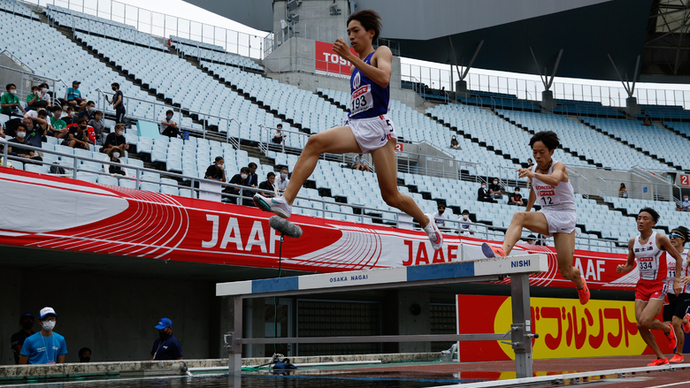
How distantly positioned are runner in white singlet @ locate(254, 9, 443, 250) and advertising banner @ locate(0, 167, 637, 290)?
15.6 ft

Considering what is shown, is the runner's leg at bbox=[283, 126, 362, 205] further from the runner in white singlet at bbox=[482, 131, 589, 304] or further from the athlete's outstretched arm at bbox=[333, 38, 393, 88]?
the runner in white singlet at bbox=[482, 131, 589, 304]

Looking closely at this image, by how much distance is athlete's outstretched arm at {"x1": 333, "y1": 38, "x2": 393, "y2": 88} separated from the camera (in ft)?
14.2

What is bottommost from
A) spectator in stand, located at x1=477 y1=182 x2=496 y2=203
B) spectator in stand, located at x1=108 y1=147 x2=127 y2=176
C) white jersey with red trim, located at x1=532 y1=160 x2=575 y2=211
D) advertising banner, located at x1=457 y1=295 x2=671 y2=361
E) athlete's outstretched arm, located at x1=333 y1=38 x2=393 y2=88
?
advertising banner, located at x1=457 y1=295 x2=671 y2=361

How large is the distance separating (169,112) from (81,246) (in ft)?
24.3

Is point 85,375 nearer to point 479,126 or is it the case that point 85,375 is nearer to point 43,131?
point 43,131

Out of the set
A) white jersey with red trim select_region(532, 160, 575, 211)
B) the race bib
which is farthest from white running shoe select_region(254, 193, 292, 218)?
white jersey with red trim select_region(532, 160, 575, 211)

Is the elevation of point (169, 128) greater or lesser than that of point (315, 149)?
greater

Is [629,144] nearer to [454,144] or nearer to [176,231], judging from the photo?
[454,144]

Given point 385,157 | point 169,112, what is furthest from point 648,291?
point 169,112

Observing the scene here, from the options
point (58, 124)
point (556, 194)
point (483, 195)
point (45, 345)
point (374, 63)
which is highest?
point (58, 124)

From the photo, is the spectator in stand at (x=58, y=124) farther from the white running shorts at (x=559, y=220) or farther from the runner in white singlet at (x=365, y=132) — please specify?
the white running shorts at (x=559, y=220)

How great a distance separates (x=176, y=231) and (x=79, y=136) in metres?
3.77

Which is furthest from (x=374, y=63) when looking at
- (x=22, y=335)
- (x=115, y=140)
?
(x=115, y=140)

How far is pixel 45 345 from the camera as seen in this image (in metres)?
7.38
